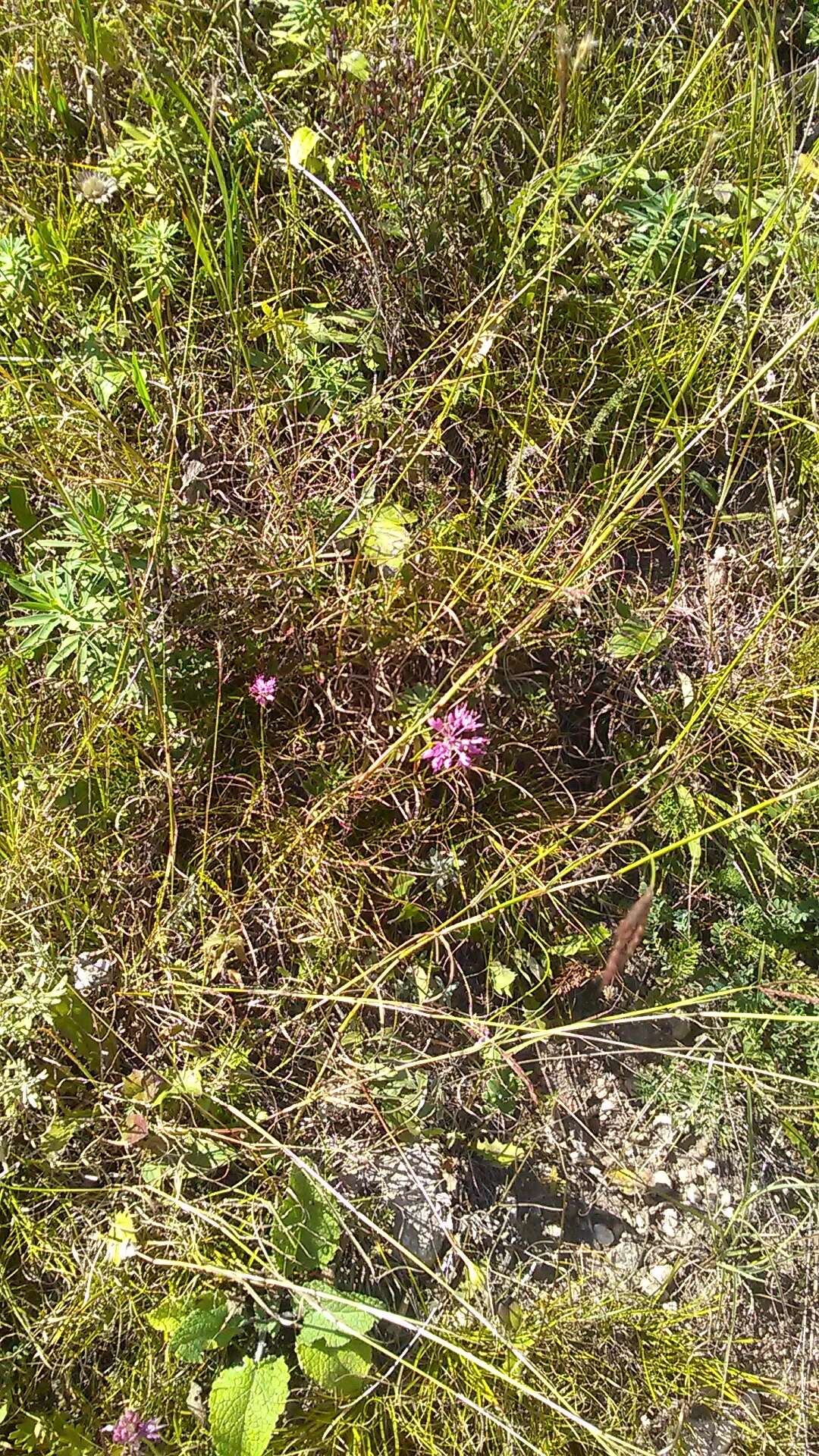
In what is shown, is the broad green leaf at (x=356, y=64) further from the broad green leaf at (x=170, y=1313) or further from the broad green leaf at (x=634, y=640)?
the broad green leaf at (x=170, y=1313)

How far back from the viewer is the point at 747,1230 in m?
1.71

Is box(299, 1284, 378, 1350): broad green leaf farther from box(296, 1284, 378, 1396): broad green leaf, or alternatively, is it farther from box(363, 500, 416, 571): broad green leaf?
box(363, 500, 416, 571): broad green leaf

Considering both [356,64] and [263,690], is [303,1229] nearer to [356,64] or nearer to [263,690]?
[263,690]

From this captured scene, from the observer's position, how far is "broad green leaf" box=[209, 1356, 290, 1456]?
4.69 feet

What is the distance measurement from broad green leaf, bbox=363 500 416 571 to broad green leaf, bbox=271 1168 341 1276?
102cm

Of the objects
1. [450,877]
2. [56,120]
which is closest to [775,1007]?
[450,877]

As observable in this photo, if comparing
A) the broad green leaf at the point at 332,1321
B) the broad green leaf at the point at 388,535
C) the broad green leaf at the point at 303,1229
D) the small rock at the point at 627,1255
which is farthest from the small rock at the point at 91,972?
the small rock at the point at 627,1255

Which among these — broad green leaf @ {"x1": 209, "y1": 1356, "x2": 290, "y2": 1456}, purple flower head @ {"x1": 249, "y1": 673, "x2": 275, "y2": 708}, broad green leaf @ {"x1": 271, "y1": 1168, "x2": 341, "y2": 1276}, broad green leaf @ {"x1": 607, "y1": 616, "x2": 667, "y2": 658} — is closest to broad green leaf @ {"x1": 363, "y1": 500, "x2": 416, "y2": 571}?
purple flower head @ {"x1": 249, "y1": 673, "x2": 275, "y2": 708}

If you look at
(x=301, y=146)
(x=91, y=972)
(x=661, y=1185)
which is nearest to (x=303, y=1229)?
(x=91, y=972)

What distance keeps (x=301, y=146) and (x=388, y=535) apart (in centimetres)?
70

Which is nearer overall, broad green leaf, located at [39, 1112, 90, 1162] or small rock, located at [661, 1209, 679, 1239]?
broad green leaf, located at [39, 1112, 90, 1162]

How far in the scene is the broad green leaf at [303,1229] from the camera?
1.53m

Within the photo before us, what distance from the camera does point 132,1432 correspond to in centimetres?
143

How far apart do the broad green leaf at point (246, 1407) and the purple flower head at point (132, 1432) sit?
10 cm
